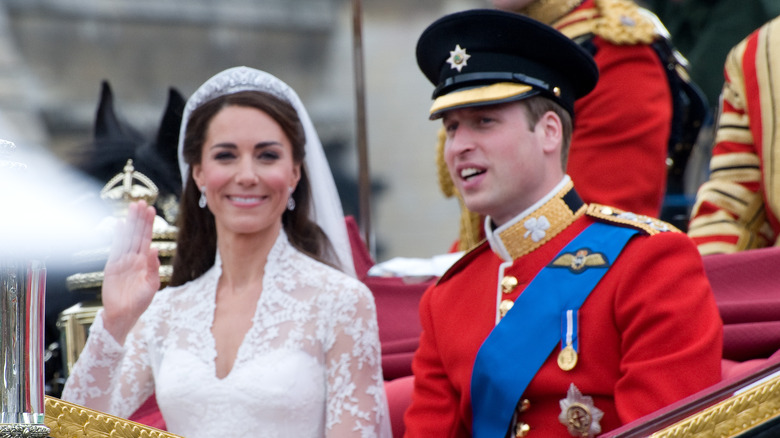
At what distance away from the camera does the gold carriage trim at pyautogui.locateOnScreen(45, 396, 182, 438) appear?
196 centimetres

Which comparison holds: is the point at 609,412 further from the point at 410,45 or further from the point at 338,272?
the point at 410,45

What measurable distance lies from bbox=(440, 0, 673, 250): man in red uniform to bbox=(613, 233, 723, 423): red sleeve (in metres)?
1.23

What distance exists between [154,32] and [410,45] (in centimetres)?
122

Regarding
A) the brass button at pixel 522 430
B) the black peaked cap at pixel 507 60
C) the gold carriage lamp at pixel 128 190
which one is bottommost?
the brass button at pixel 522 430

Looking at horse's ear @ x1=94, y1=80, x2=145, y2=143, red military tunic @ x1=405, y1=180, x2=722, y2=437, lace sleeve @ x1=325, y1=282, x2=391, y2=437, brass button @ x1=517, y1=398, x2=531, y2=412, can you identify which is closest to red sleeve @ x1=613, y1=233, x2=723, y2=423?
red military tunic @ x1=405, y1=180, x2=722, y2=437

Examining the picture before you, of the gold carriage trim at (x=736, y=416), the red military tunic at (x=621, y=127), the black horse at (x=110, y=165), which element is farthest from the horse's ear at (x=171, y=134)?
the gold carriage trim at (x=736, y=416)

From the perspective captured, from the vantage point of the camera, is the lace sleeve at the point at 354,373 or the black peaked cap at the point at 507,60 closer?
the black peaked cap at the point at 507,60

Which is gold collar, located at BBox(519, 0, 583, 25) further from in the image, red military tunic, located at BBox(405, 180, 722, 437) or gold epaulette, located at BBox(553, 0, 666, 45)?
red military tunic, located at BBox(405, 180, 722, 437)

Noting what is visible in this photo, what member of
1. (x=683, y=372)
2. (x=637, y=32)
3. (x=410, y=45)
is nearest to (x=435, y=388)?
(x=683, y=372)

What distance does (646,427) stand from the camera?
1.75 m

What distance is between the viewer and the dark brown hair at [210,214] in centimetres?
280

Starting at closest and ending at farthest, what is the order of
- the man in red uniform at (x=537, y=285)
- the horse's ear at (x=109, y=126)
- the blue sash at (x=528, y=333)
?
the man in red uniform at (x=537, y=285) < the blue sash at (x=528, y=333) < the horse's ear at (x=109, y=126)

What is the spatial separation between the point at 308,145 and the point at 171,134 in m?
0.74

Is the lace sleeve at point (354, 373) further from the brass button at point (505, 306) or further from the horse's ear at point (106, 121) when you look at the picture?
the horse's ear at point (106, 121)
